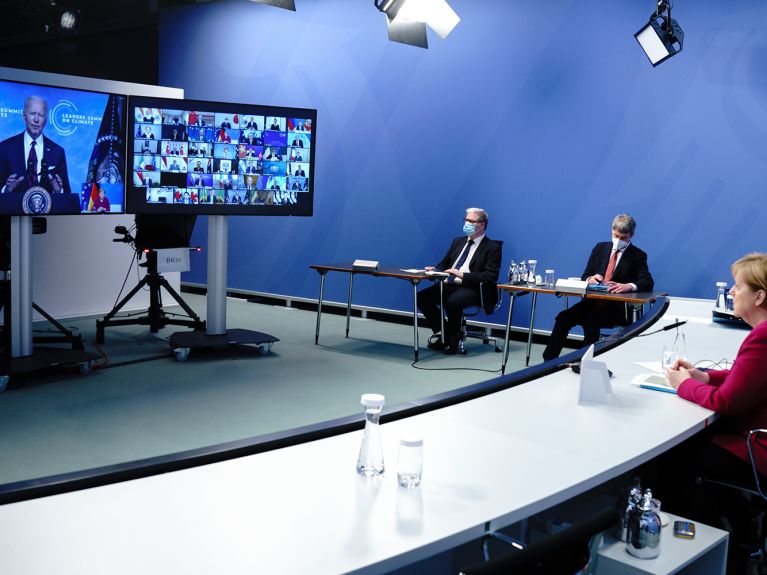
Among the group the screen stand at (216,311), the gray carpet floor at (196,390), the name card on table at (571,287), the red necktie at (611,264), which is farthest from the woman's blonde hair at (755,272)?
the screen stand at (216,311)

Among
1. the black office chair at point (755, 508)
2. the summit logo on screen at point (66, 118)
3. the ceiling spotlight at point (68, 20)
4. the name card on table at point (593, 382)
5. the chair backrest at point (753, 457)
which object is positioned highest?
the ceiling spotlight at point (68, 20)

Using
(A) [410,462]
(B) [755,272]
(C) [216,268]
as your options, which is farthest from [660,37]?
(A) [410,462]

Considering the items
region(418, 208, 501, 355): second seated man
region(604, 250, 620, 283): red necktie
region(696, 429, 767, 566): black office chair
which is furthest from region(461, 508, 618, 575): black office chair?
region(418, 208, 501, 355): second seated man

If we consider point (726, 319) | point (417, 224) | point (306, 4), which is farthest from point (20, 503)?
point (306, 4)

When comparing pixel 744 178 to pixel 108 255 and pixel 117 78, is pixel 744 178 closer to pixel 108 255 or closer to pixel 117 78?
pixel 108 255

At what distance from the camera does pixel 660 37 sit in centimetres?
585

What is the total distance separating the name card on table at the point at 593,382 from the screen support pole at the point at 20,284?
4000mm

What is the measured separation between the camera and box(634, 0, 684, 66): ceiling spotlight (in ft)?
19.2

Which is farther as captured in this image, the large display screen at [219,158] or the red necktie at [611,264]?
the red necktie at [611,264]

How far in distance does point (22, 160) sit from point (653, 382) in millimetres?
4112

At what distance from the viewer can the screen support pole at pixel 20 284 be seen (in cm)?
503

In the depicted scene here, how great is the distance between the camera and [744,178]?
610 centimetres

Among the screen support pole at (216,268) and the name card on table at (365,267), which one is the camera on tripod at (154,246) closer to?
the screen support pole at (216,268)

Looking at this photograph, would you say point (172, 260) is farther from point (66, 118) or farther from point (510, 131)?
point (510, 131)
